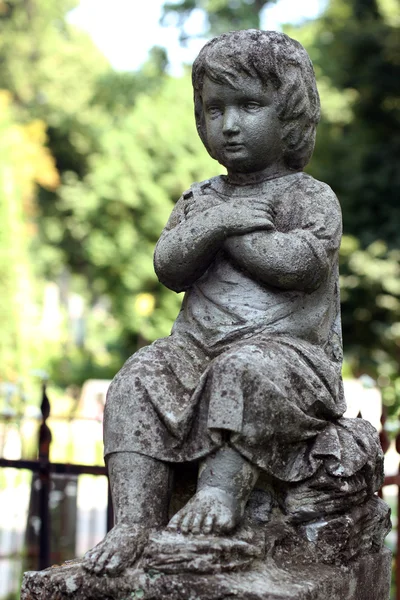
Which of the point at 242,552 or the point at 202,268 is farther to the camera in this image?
the point at 202,268

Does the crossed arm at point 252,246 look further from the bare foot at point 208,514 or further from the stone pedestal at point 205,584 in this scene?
the stone pedestal at point 205,584

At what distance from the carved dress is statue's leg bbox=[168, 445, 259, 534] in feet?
0.16

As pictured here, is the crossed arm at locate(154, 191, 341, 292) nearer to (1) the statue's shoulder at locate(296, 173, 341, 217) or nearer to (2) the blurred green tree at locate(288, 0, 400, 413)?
(1) the statue's shoulder at locate(296, 173, 341, 217)

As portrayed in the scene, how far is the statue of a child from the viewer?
3.21m

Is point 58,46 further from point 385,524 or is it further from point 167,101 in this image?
point 385,524

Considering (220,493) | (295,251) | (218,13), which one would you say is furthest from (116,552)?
(218,13)

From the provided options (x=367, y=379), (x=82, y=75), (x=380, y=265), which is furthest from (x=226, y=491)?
(x=82, y=75)

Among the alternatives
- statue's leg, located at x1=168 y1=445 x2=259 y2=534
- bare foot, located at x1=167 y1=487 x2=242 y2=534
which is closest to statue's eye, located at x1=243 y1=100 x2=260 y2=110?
statue's leg, located at x1=168 y1=445 x2=259 y2=534

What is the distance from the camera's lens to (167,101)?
70.0ft

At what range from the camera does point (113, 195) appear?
→ 21875 millimetres

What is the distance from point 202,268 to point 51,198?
88.8 feet

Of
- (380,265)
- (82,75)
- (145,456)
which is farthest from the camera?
(82,75)

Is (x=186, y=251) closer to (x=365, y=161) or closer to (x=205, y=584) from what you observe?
(x=205, y=584)

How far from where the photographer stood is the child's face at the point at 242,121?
3639 millimetres
